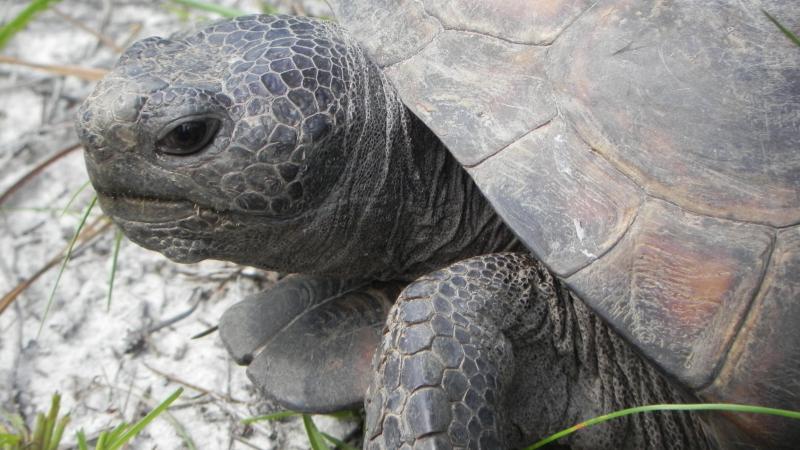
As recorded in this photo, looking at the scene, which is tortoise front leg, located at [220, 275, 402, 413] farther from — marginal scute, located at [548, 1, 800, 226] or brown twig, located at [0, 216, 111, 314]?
brown twig, located at [0, 216, 111, 314]

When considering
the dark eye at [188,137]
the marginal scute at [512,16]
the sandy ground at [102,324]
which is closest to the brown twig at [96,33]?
the sandy ground at [102,324]

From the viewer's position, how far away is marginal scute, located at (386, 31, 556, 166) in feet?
5.98

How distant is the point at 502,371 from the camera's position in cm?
189

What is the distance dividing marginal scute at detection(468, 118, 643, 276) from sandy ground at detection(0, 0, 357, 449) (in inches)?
43.8

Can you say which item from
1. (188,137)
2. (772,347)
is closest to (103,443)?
(188,137)


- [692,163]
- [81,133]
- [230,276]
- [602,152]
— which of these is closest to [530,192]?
[602,152]

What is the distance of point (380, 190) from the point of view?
216 cm

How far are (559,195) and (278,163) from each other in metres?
0.74

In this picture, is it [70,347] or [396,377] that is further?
[70,347]

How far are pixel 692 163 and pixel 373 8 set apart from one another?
1.04 metres

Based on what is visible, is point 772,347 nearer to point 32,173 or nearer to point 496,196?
point 496,196

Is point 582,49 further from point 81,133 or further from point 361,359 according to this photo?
point 81,133

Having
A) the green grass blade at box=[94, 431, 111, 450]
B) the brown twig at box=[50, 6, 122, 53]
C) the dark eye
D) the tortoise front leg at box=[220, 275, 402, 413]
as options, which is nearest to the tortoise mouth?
the dark eye

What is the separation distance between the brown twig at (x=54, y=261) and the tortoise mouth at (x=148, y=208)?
49.7 inches
